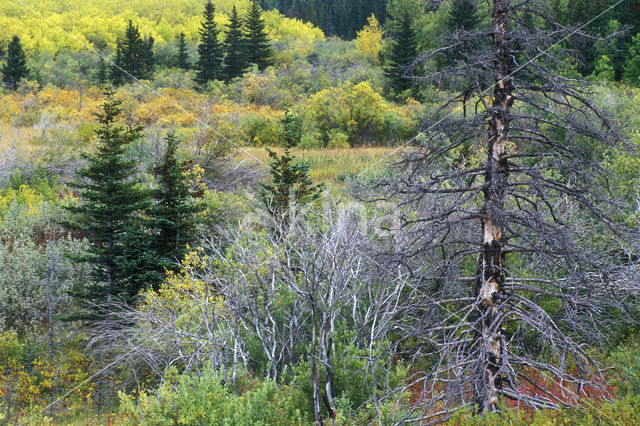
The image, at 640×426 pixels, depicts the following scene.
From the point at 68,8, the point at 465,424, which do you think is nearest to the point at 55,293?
the point at 465,424

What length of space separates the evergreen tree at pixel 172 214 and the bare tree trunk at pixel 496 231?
9751 millimetres

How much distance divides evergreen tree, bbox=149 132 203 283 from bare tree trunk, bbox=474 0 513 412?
32.0 feet

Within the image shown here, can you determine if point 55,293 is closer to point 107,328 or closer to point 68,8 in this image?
point 107,328

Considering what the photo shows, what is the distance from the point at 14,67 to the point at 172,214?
131 feet

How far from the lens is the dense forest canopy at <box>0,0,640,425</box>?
605 centimetres

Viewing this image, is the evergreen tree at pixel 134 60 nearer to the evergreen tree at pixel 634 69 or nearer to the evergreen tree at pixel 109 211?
the evergreen tree at pixel 109 211

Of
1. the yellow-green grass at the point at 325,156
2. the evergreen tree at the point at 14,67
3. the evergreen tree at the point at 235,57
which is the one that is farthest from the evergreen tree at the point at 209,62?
the yellow-green grass at the point at 325,156

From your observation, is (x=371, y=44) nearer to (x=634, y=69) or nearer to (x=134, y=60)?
(x=134, y=60)

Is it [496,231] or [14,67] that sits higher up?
[14,67]

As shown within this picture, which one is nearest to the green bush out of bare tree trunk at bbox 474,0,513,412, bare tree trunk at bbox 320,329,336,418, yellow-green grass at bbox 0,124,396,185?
bare tree trunk at bbox 320,329,336,418

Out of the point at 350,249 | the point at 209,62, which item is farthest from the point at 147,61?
the point at 350,249

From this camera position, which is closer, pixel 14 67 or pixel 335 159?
pixel 335 159

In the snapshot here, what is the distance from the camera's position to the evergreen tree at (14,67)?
45750mm

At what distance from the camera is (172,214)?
1470 cm
